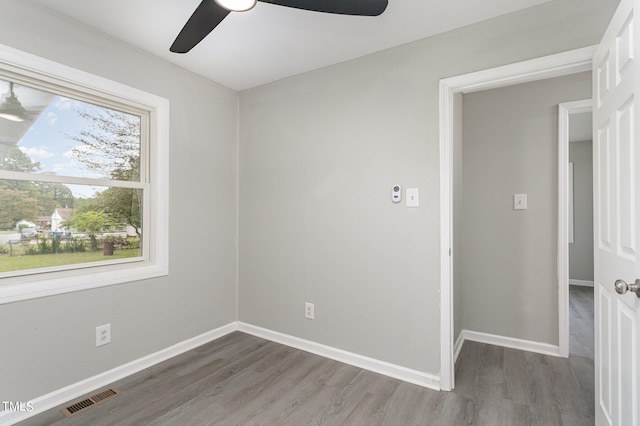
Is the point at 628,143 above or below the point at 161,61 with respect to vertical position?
below

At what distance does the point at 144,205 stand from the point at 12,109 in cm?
96

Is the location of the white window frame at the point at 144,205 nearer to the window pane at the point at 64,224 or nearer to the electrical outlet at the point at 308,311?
the window pane at the point at 64,224

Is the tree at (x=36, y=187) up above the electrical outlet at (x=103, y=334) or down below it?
above

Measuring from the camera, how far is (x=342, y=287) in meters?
2.64

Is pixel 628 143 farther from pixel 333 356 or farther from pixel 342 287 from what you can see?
pixel 333 356

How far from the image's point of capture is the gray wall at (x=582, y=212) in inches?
203

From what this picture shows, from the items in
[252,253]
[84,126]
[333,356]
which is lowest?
[333,356]

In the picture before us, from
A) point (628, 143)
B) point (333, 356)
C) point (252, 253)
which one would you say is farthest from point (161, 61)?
point (628, 143)

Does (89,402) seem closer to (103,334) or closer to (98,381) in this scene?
(98,381)

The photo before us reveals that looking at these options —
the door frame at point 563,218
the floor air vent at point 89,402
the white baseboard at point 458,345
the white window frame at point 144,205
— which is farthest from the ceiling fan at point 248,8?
the white baseboard at point 458,345

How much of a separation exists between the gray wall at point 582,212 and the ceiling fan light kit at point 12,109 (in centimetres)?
677

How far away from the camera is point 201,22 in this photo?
1.57m

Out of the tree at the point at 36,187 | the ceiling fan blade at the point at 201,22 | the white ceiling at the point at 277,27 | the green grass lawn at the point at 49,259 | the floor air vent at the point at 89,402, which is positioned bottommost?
the floor air vent at the point at 89,402

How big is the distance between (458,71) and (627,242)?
4.61ft
